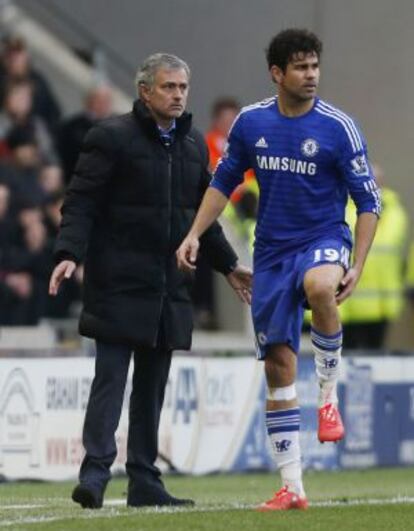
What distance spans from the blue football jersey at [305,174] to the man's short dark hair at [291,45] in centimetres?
26

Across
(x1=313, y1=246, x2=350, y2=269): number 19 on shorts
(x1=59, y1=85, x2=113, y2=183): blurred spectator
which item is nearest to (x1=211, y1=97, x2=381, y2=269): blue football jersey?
(x1=313, y1=246, x2=350, y2=269): number 19 on shorts

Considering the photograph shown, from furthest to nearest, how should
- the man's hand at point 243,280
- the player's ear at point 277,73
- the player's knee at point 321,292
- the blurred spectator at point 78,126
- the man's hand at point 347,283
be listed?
1. the blurred spectator at point 78,126
2. the man's hand at point 243,280
3. the player's ear at point 277,73
4. the man's hand at point 347,283
5. the player's knee at point 321,292

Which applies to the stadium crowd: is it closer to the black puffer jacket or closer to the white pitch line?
the white pitch line

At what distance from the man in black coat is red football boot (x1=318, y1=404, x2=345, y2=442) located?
101cm

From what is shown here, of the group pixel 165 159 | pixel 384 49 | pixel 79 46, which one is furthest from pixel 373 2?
pixel 165 159

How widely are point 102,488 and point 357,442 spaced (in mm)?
6714

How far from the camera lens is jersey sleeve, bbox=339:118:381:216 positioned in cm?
1041

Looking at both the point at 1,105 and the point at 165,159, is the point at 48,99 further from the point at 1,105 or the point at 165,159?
the point at 165,159

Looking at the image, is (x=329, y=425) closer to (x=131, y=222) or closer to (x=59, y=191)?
(x=131, y=222)

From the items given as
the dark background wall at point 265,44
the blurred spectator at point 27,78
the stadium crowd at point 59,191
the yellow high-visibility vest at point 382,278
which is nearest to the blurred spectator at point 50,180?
the stadium crowd at point 59,191

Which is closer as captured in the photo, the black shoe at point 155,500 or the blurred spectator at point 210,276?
the black shoe at point 155,500

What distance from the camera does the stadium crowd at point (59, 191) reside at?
60.7ft

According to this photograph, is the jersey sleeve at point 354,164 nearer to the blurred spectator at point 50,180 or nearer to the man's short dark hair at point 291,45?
the man's short dark hair at point 291,45

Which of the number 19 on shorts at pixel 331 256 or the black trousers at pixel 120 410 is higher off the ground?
the number 19 on shorts at pixel 331 256
